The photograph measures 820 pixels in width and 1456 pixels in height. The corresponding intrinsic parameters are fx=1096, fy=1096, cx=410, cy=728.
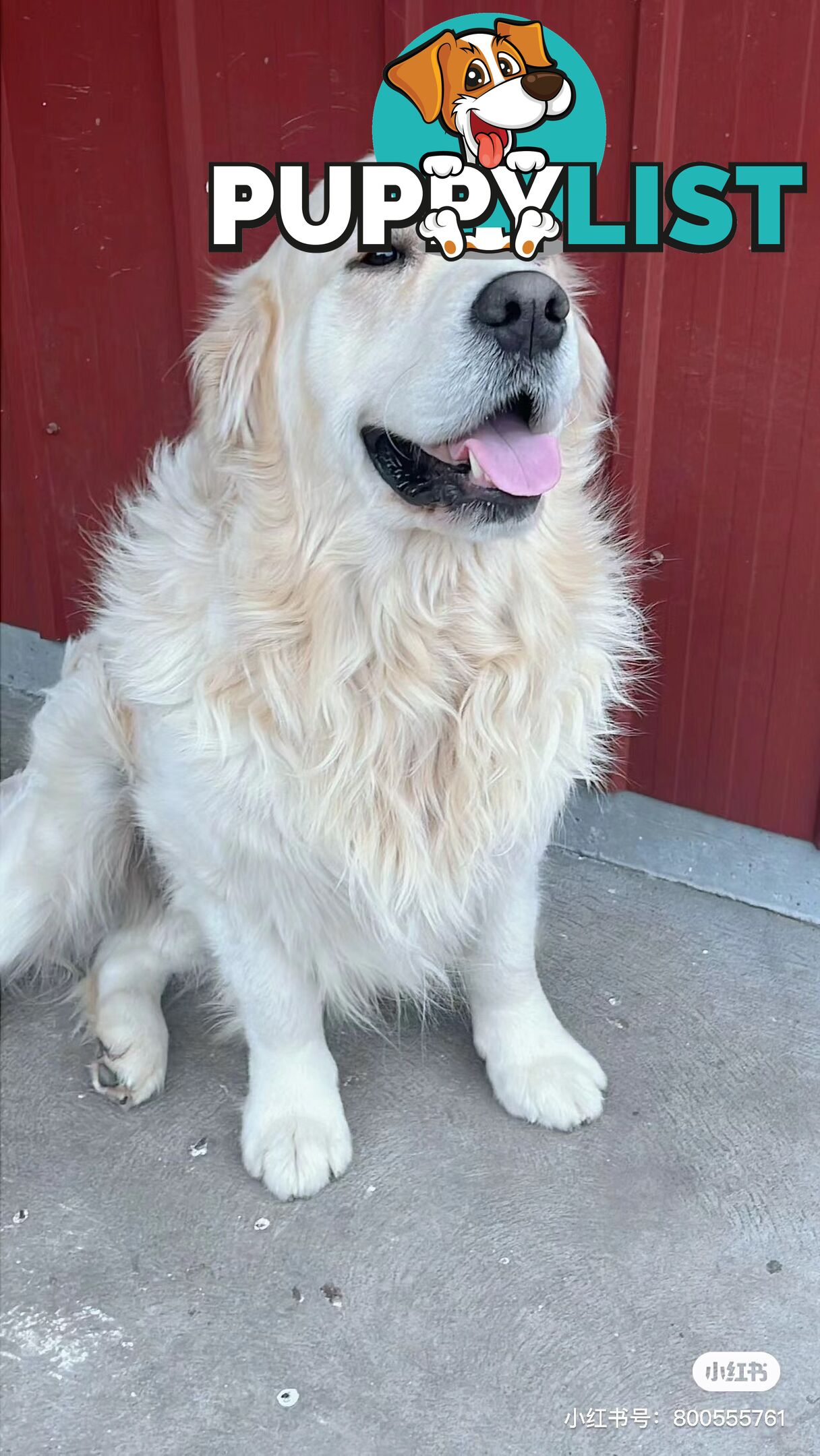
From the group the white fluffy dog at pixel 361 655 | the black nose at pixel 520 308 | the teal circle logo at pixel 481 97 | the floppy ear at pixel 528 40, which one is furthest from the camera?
the floppy ear at pixel 528 40

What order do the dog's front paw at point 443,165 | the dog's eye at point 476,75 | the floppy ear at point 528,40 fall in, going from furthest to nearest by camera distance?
the floppy ear at point 528,40 < the dog's eye at point 476,75 < the dog's front paw at point 443,165

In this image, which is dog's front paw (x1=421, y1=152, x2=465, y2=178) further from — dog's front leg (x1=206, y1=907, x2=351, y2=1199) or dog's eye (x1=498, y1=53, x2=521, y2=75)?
dog's front leg (x1=206, y1=907, x2=351, y2=1199)

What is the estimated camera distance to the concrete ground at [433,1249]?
1.49 metres

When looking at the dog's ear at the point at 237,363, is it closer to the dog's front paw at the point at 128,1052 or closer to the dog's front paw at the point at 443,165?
the dog's front paw at the point at 443,165

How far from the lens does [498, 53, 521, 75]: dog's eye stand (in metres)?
1.89

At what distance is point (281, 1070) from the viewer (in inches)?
73.9

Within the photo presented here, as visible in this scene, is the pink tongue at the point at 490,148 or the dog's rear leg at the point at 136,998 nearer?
the pink tongue at the point at 490,148

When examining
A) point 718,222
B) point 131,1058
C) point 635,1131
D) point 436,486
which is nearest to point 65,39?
point 718,222

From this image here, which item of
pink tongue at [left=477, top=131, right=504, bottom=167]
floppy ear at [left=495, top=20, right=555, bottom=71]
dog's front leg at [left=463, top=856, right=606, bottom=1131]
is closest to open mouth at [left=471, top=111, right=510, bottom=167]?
pink tongue at [left=477, top=131, right=504, bottom=167]

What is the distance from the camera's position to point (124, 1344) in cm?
159

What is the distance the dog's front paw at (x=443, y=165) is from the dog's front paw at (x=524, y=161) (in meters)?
0.16

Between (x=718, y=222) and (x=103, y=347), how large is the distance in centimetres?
162

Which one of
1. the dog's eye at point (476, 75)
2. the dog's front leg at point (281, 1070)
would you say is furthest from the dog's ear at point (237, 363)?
the dog's front leg at point (281, 1070)

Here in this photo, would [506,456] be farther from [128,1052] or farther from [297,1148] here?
[128,1052]
